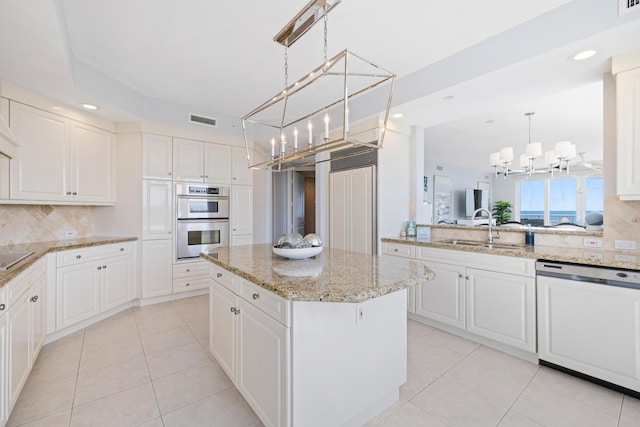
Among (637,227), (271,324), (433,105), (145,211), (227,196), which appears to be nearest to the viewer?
(271,324)

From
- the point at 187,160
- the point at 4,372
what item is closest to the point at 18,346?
the point at 4,372

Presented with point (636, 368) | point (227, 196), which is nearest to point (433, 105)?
point (636, 368)

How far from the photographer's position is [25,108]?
265 centimetres

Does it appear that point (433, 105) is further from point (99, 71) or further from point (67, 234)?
point (67, 234)

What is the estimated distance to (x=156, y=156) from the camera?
12.0 ft

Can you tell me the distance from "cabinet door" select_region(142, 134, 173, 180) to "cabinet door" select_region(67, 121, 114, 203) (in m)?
0.40

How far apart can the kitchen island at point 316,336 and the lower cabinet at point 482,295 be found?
1.13 meters

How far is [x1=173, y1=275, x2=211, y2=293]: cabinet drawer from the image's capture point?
3838 mm

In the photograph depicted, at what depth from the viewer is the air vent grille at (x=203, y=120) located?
3.93m

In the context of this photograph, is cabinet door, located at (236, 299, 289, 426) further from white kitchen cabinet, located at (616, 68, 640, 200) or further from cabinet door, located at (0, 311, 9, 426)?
white kitchen cabinet, located at (616, 68, 640, 200)

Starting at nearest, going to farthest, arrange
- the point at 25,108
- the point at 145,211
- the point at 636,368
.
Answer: the point at 636,368, the point at 25,108, the point at 145,211

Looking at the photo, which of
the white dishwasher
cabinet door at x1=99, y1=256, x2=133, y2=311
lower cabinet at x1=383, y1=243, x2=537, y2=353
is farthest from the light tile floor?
cabinet door at x1=99, y1=256, x2=133, y2=311

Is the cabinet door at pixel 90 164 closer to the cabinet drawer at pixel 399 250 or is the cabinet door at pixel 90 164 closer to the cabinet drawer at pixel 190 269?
the cabinet drawer at pixel 190 269

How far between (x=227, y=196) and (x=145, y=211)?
1.09 metres
